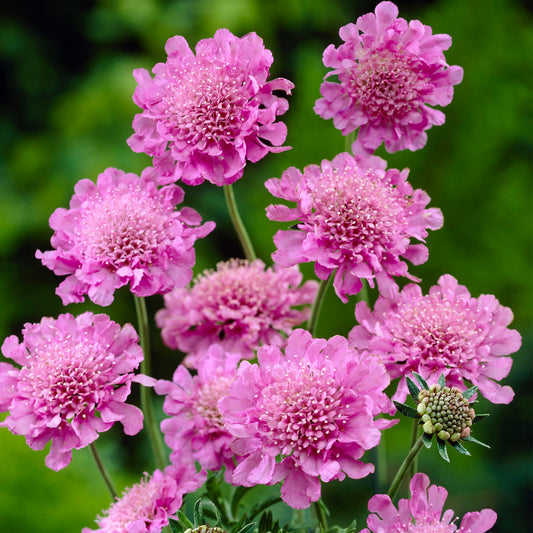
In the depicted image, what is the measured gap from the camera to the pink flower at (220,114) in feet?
1.90

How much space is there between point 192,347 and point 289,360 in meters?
0.18

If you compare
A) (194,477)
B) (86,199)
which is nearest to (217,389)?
(194,477)

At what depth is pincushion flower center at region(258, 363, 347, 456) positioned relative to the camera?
0.50 metres

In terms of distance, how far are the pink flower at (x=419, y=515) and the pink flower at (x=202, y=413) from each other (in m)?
0.13

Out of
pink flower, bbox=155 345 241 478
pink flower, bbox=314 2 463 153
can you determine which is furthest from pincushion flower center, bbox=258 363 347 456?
pink flower, bbox=314 2 463 153

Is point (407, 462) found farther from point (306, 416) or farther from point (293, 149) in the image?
point (293, 149)

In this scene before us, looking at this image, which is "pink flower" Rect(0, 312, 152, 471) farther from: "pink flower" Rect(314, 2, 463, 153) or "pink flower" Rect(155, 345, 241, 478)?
"pink flower" Rect(314, 2, 463, 153)

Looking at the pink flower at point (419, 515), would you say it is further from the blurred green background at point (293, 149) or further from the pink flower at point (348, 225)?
the blurred green background at point (293, 149)

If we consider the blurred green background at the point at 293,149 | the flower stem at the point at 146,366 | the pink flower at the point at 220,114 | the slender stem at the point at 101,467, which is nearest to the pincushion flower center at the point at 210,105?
the pink flower at the point at 220,114

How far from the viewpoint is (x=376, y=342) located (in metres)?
0.56

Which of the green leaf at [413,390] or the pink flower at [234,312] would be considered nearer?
the green leaf at [413,390]

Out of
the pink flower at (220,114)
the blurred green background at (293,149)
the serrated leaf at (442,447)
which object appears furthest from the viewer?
the blurred green background at (293,149)

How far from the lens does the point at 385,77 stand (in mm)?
607

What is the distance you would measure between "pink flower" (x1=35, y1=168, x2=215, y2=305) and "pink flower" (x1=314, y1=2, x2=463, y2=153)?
146 mm
